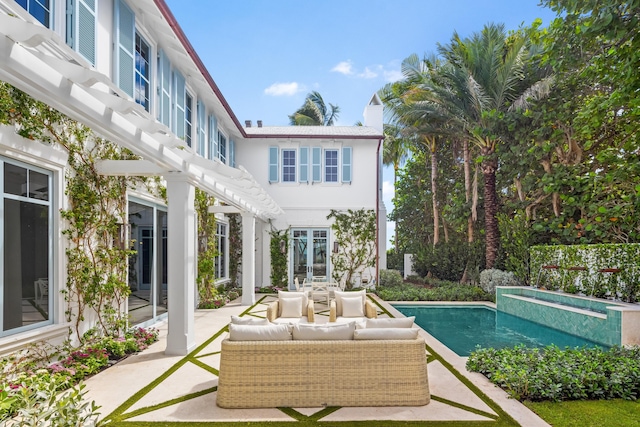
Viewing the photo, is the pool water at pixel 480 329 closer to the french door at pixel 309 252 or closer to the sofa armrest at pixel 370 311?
the sofa armrest at pixel 370 311

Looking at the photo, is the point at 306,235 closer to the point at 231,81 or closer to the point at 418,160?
the point at 231,81

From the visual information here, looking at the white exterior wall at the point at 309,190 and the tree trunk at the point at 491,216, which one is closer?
the tree trunk at the point at 491,216

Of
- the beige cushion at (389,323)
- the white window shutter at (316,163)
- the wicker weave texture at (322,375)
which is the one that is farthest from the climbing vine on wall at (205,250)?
the beige cushion at (389,323)

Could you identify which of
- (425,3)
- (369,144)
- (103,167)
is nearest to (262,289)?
(369,144)

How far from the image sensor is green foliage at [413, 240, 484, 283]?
15812 millimetres

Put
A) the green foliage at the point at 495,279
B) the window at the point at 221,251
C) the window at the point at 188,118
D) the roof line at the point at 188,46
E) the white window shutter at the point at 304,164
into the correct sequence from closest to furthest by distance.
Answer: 1. the roof line at the point at 188,46
2. the window at the point at 188,118
3. the green foliage at the point at 495,279
4. the window at the point at 221,251
5. the white window shutter at the point at 304,164

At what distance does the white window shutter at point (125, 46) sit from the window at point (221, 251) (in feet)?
22.8

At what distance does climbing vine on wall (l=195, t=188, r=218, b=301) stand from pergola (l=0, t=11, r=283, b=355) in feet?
6.67

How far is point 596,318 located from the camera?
27.0ft

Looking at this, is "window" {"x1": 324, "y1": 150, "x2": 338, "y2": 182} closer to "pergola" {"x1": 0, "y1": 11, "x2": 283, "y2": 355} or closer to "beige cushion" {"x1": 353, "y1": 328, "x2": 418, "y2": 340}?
"pergola" {"x1": 0, "y1": 11, "x2": 283, "y2": 355}

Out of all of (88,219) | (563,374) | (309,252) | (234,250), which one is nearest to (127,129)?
(88,219)

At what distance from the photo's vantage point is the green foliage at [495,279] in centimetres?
1295

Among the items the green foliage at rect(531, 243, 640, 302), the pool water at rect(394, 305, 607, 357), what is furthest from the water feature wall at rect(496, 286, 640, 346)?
the green foliage at rect(531, 243, 640, 302)

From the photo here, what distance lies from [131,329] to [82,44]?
4531mm
